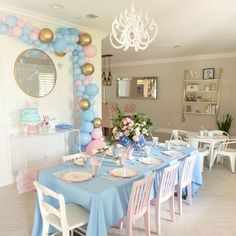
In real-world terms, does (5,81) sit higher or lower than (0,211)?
higher

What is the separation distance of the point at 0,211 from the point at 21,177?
57 centimetres

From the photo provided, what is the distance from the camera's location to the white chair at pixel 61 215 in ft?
5.49

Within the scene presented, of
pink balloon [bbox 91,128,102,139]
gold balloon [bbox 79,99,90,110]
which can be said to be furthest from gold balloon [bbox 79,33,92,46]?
pink balloon [bbox 91,128,102,139]

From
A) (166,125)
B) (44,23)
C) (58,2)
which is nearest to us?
(58,2)

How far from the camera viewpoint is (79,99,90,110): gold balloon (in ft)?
12.8

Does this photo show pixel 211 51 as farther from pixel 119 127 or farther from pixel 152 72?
pixel 119 127

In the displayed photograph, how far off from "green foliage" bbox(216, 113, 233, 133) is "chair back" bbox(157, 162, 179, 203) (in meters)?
4.61

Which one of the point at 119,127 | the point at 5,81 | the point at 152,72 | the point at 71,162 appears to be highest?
the point at 152,72

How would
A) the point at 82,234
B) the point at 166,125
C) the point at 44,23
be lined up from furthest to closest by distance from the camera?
the point at 166,125, the point at 44,23, the point at 82,234

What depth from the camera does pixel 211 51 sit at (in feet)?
20.5

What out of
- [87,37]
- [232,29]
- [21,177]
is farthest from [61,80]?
[232,29]

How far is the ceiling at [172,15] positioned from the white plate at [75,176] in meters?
2.21

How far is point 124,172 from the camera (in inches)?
83.5

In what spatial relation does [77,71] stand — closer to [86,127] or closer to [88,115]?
[88,115]
